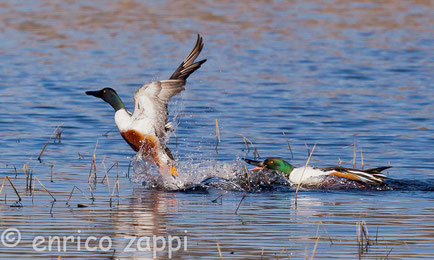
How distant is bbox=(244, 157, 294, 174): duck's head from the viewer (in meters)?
10.3

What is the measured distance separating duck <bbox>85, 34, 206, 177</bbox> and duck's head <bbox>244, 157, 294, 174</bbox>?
96cm

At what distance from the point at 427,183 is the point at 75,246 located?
4.58m

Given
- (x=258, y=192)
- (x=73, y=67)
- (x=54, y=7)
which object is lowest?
(x=258, y=192)

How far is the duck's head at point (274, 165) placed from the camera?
10.3m

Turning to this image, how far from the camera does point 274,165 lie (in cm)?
1039

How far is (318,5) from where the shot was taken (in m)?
30.3

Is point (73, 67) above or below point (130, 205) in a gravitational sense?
above

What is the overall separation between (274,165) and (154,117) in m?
→ 1.45

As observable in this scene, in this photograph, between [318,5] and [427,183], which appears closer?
[427,183]

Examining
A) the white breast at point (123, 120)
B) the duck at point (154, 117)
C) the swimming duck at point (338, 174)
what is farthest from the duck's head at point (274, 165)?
the white breast at point (123, 120)

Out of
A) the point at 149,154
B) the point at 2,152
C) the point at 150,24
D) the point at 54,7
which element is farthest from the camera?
the point at 54,7

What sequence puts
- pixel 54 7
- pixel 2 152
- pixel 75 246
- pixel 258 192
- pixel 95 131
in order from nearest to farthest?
pixel 75 246, pixel 258 192, pixel 2 152, pixel 95 131, pixel 54 7

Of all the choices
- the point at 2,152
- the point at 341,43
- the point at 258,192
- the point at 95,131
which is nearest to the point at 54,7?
the point at 341,43

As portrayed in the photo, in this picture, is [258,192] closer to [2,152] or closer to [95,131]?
[2,152]
